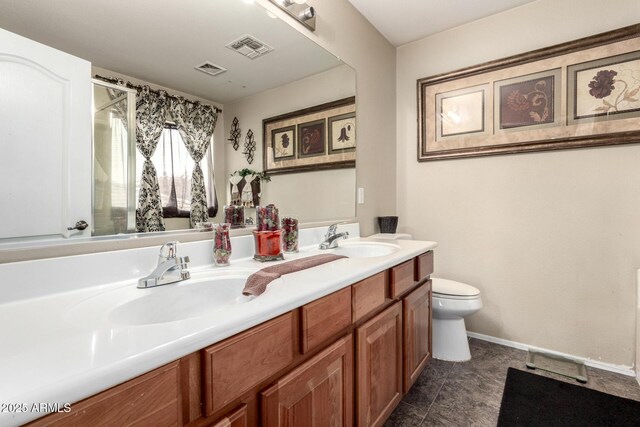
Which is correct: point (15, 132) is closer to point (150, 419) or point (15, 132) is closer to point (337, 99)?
point (150, 419)

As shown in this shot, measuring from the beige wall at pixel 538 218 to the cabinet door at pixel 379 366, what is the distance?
123cm

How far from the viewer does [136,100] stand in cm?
103

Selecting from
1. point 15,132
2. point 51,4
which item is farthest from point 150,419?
point 51,4

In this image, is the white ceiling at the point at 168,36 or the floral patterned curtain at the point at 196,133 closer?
the white ceiling at the point at 168,36

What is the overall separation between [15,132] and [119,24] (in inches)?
18.5

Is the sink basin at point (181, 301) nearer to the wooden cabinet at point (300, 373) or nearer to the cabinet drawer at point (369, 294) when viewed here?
the wooden cabinet at point (300, 373)

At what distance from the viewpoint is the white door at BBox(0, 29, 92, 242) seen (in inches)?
30.2

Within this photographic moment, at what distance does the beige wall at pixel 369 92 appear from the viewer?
1924 millimetres

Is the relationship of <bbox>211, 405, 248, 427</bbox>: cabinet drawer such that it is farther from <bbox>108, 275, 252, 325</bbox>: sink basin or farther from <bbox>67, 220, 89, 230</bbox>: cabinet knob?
<bbox>67, 220, 89, 230</bbox>: cabinet knob

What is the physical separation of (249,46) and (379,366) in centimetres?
151

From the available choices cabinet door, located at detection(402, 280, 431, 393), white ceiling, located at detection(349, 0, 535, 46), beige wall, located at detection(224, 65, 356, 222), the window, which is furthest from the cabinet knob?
white ceiling, located at detection(349, 0, 535, 46)

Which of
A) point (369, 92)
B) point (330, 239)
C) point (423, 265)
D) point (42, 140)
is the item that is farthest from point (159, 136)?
point (369, 92)

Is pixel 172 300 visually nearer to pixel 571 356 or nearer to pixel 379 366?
pixel 379 366

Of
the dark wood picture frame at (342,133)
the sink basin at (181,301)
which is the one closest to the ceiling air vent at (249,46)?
the dark wood picture frame at (342,133)
